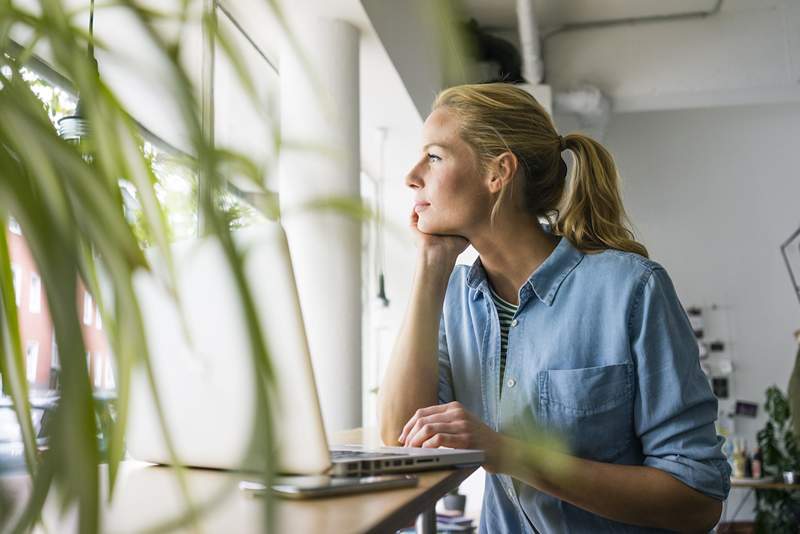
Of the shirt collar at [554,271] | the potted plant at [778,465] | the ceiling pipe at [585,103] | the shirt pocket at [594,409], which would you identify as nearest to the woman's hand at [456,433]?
the shirt pocket at [594,409]

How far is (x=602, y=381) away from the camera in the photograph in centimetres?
136

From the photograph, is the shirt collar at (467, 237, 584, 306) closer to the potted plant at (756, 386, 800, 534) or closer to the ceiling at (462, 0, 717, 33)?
the ceiling at (462, 0, 717, 33)

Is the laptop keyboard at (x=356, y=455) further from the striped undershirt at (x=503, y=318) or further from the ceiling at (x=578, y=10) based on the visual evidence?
the ceiling at (x=578, y=10)

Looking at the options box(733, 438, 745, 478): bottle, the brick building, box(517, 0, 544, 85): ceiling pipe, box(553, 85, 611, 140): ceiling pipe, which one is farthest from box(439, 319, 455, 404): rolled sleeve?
box(733, 438, 745, 478): bottle

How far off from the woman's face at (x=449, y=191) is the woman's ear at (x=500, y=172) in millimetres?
16

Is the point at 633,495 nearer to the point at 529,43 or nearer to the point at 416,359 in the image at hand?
the point at 416,359

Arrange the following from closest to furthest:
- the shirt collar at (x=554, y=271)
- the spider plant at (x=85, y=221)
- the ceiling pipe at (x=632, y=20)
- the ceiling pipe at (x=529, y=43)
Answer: the spider plant at (x=85, y=221) → the shirt collar at (x=554, y=271) → the ceiling pipe at (x=529, y=43) → the ceiling pipe at (x=632, y=20)

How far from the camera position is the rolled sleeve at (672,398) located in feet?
4.21

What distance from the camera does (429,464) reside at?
898mm

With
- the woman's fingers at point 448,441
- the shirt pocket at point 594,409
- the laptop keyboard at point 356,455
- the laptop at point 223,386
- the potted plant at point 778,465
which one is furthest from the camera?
the potted plant at point 778,465

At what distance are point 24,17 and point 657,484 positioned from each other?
120cm

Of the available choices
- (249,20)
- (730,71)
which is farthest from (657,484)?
(730,71)

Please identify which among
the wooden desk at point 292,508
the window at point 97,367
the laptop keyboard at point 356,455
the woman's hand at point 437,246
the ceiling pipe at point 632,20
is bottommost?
the wooden desk at point 292,508

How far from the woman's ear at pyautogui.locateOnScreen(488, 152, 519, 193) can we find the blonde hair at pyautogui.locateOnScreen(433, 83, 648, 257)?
1 cm
